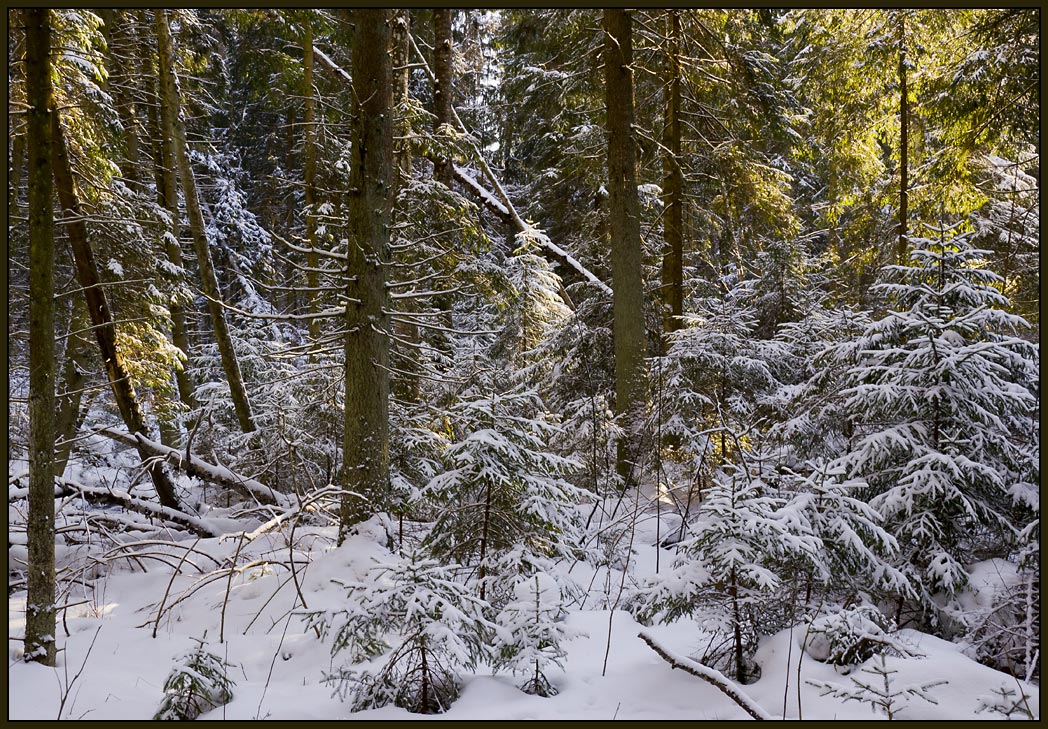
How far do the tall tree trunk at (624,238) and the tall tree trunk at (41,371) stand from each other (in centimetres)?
709

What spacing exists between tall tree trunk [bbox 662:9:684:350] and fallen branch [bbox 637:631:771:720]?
7714 mm

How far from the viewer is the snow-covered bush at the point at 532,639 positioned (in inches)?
142

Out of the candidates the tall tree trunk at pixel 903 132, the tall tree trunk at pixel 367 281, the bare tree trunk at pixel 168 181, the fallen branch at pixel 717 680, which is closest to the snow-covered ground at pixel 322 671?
the fallen branch at pixel 717 680

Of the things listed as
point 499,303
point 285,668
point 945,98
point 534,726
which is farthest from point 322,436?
point 945,98

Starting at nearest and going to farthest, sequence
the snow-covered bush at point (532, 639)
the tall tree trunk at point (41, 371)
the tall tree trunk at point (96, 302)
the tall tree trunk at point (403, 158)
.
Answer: the snow-covered bush at point (532, 639), the tall tree trunk at point (41, 371), the tall tree trunk at point (96, 302), the tall tree trunk at point (403, 158)

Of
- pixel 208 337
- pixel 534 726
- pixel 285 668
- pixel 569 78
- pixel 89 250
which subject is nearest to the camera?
pixel 534 726

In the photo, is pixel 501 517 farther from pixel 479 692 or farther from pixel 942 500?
pixel 942 500

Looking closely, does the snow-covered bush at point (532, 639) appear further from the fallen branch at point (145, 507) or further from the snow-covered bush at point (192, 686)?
the fallen branch at point (145, 507)

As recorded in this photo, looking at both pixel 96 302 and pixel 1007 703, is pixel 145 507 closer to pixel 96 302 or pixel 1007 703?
pixel 96 302

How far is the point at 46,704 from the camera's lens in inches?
145

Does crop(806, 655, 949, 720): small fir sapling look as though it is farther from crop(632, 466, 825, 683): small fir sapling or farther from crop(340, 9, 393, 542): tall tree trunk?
crop(340, 9, 393, 542): tall tree trunk

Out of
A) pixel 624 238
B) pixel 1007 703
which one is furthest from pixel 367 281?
pixel 1007 703

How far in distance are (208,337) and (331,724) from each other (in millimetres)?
19268

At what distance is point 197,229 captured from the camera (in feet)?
31.2
